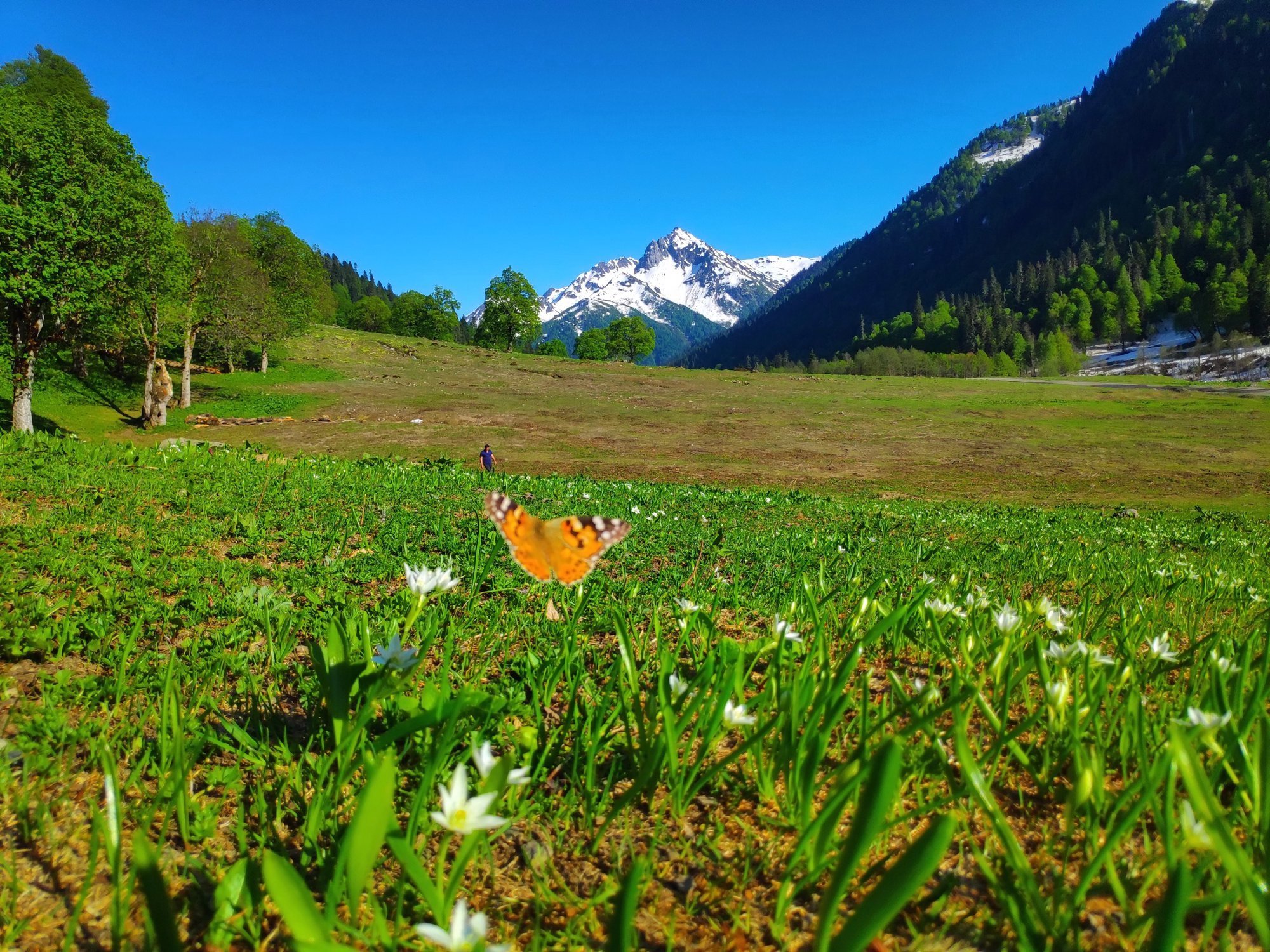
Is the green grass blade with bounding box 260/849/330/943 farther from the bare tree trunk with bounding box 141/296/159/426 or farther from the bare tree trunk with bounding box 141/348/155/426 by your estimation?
the bare tree trunk with bounding box 141/348/155/426

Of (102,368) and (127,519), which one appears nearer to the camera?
(127,519)

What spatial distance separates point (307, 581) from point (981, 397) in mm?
71690

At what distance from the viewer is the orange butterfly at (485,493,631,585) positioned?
3.03 meters

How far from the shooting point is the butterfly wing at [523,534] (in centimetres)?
299

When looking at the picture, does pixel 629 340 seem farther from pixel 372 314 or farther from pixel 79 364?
pixel 79 364

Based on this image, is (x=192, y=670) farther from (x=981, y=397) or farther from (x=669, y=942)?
(x=981, y=397)

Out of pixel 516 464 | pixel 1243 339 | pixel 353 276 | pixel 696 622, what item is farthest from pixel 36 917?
pixel 353 276

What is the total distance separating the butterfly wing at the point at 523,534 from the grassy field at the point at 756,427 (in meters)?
21.5

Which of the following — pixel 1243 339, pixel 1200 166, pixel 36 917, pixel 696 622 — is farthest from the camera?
pixel 1200 166

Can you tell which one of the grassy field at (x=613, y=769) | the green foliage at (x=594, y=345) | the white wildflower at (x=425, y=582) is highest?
the green foliage at (x=594, y=345)

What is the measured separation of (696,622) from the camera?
367cm

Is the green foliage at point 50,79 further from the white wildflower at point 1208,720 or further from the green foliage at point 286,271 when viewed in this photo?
the white wildflower at point 1208,720

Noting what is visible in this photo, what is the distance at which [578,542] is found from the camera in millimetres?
3211

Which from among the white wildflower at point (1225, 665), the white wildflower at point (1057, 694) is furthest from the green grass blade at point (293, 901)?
the white wildflower at point (1225, 665)
